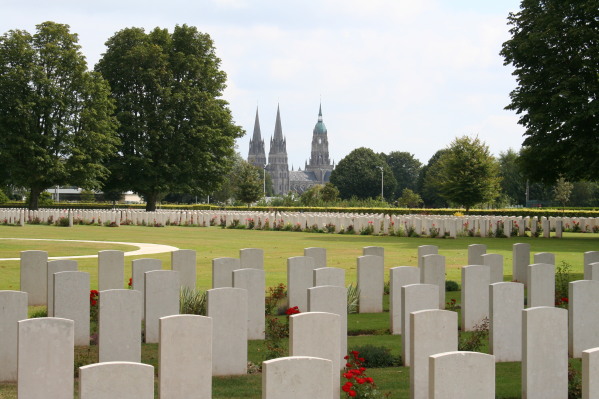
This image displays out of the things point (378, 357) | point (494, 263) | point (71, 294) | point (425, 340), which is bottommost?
point (378, 357)

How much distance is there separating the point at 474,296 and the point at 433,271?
71.8 inches

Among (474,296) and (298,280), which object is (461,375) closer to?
(474,296)

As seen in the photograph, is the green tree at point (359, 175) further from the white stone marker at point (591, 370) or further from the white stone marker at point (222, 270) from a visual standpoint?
the white stone marker at point (591, 370)

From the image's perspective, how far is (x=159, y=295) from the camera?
9211 mm

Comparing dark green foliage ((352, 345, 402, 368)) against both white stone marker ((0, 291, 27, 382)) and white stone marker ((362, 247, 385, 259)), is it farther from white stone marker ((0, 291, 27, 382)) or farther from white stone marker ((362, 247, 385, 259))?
white stone marker ((362, 247, 385, 259))

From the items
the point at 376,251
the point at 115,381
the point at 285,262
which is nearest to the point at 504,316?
→ the point at 115,381

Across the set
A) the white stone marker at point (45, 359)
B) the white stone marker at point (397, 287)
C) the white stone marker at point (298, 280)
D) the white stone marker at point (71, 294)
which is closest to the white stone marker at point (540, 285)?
the white stone marker at point (397, 287)

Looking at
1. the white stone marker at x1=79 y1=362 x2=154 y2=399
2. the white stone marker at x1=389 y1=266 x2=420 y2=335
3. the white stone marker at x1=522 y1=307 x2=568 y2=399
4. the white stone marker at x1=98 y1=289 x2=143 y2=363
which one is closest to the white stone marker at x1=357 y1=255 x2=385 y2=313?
the white stone marker at x1=389 y1=266 x2=420 y2=335

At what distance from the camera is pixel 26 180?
4409 centimetres

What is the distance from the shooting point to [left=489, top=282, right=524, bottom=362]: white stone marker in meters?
8.27

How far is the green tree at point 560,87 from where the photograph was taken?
89.5ft

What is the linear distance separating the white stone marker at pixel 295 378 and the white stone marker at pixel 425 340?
163 centimetres

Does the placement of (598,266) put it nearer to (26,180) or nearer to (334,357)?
(334,357)

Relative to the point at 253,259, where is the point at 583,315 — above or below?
below
